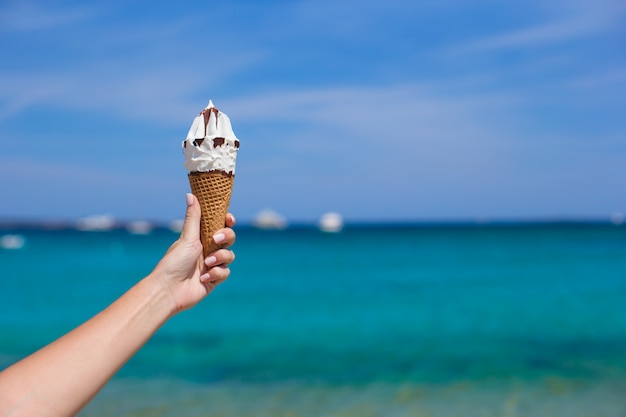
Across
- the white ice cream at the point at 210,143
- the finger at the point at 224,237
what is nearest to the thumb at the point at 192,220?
the finger at the point at 224,237

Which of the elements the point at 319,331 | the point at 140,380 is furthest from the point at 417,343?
the point at 140,380

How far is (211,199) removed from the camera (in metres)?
3.29

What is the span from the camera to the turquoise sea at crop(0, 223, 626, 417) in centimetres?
846

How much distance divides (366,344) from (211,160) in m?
9.65

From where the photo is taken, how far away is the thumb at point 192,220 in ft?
10.0

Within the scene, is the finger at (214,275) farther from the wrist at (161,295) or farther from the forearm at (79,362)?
the forearm at (79,362)

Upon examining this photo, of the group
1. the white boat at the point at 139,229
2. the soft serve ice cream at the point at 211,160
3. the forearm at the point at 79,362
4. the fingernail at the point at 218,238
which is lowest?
the forearm at the point at 79,362

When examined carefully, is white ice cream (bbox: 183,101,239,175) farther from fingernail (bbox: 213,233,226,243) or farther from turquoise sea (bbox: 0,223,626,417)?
turquoise sea (bbox: 0,223,626,417)

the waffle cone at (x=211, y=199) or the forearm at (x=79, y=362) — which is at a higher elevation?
the waffle cone at (x=211, y=199)

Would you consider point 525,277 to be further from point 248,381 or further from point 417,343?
point 248,381

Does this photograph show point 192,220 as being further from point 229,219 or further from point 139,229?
point 139,229

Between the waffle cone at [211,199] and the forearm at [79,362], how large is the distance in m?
0.49

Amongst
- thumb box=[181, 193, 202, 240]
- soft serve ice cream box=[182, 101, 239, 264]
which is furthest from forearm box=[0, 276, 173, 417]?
soft serve ice cream box=[182, 101, 239, 264]

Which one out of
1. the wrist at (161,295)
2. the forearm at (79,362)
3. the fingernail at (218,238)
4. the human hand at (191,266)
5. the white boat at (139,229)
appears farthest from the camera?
the white boat at (139,229)
